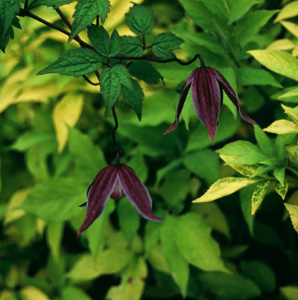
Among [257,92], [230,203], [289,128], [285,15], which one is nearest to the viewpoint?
[289,128]

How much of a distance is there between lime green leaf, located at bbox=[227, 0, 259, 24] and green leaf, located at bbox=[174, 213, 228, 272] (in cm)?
48

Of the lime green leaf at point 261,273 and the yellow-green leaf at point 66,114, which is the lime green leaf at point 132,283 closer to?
the lime green leaf at point 261,273

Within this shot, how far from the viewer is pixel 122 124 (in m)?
1.22

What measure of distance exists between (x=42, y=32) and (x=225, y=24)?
24.1 inches

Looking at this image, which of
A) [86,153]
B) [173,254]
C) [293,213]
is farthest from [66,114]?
[293,213]

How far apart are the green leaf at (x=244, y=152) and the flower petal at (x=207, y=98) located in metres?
0.18

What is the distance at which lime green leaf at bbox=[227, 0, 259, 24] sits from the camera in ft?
3.24

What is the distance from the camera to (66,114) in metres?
1.26

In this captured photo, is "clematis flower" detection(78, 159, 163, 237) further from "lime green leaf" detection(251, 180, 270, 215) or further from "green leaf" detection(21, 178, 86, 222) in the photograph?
"green leaf" detection(21, 178, 86, 222)

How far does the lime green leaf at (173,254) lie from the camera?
3.56 ft

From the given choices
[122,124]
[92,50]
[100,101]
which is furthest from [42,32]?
[92,50]

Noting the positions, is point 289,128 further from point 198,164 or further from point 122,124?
point 122,124

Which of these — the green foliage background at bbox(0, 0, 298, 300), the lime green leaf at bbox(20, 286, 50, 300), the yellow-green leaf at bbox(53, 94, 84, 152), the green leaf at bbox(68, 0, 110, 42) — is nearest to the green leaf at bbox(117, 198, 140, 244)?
the green foliage background at bbox(0, 0, 298, 300)

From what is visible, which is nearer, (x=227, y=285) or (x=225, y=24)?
(x=225, y=24)
